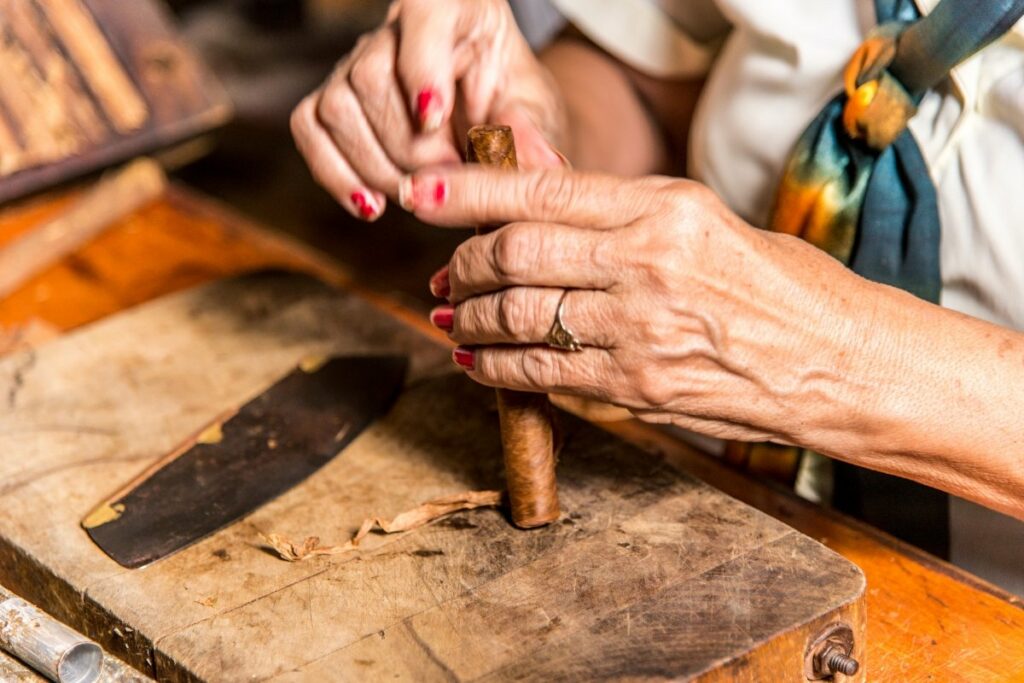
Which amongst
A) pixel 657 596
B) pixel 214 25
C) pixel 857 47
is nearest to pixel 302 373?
pixel 657 596

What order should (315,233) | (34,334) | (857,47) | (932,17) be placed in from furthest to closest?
1. (315,233)
2. (34,334)
3. (857,47)
4. (932,17)

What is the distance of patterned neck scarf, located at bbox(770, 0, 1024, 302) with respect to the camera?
1.04 meters

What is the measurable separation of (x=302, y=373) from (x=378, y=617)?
392 millimetres

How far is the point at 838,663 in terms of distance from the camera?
86 centimetres

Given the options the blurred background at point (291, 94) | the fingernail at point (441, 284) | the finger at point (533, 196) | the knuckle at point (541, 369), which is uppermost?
the finger at point (533, 196)

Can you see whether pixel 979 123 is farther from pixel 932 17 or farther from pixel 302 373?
pixel 302 373

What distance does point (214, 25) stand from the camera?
11.3ft

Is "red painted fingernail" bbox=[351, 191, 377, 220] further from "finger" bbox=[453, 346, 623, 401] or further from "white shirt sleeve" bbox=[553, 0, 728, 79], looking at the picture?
"white shirt sleeve" bbox=[553, 0, 728, 79]

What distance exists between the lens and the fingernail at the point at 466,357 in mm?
949

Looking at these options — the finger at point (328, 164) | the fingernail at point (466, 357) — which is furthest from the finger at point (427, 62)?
the fingernail at point (466, 357)

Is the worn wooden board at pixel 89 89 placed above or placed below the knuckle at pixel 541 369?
above

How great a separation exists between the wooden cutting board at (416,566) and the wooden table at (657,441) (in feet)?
0.34

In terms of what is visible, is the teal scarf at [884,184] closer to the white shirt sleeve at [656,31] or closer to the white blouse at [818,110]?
the white blouse at [818,110]

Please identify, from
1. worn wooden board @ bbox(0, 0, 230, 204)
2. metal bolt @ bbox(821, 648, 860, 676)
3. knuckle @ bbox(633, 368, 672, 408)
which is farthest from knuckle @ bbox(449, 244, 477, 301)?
worn wooden board @ bbox(0, 0, 230, 204)
